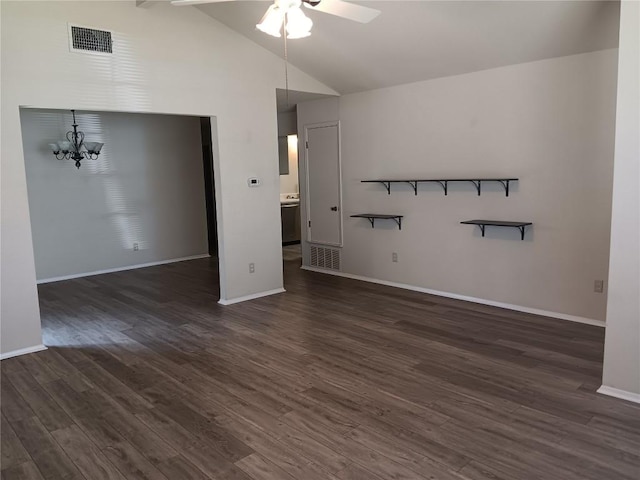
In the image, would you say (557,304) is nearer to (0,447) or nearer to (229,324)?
(229,324)

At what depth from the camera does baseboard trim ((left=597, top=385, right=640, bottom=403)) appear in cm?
300

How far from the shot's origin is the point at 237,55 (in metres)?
5.31

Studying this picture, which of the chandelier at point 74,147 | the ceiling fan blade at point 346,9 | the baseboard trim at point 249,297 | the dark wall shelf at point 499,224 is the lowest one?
the baseboard trim at point 249,297

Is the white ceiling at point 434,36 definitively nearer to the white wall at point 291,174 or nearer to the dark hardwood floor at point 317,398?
the dark hardwood floor at point 317,398

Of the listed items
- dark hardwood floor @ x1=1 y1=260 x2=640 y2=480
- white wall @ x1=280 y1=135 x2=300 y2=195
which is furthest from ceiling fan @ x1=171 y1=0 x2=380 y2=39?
white wall @ x1=280 y1=135 x2=300 y2=195

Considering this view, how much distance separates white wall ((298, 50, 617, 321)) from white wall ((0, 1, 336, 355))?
121 cm

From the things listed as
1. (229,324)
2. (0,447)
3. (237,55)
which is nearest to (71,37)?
(237,55)

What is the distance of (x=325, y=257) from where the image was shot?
6977 millimetres

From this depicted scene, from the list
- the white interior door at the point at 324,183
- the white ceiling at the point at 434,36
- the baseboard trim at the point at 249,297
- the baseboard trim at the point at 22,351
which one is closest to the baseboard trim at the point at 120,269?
the white interior door at the point at 324,183

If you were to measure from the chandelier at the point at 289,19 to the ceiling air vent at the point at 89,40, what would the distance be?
221 centimetres

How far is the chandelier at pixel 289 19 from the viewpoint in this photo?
2691 millimetres

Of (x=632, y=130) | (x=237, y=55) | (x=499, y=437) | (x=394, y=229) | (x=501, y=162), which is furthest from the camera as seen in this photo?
(x=394, y=229)

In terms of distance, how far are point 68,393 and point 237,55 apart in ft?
12.4

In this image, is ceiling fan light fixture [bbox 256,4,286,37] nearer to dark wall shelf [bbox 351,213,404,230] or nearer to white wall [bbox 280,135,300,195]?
dark wall shelf [bbox 351,213,404,230]
